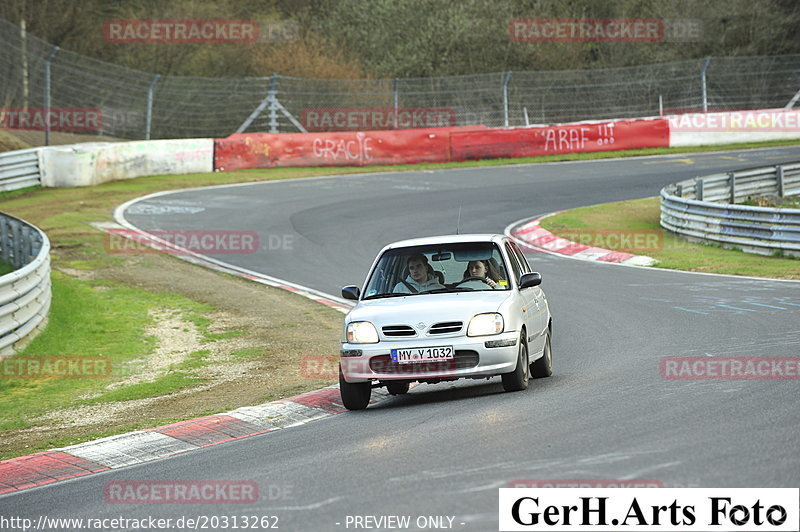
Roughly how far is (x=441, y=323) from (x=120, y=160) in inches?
950

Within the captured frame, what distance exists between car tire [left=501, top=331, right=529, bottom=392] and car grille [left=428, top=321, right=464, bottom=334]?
23.6 inches

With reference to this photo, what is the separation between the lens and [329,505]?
21.2 ft

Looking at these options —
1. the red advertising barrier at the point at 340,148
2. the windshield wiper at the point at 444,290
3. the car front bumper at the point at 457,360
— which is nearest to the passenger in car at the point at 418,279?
the windshield wiper at the point at 444,290

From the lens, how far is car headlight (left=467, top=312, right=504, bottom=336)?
981 centimetres

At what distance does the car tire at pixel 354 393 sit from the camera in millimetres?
10180

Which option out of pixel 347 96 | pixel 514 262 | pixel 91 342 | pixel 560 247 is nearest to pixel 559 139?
pixel 347 96

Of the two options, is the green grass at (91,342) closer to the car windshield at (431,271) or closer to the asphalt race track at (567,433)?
the asphalt race track at (567,433)

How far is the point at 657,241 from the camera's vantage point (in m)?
23.5

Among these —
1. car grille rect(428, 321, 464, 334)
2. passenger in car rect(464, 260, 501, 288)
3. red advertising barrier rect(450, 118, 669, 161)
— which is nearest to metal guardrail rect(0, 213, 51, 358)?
passenger in car rect(464, 260, 501, 288)

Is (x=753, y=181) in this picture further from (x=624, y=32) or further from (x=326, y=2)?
(x=326, y=2)

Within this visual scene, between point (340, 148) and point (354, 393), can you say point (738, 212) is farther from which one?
A: point (340, 148)

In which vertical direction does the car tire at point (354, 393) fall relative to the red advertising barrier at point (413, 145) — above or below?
below

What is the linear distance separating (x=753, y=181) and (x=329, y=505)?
2355 centimetres

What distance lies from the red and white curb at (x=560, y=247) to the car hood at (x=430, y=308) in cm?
1118
